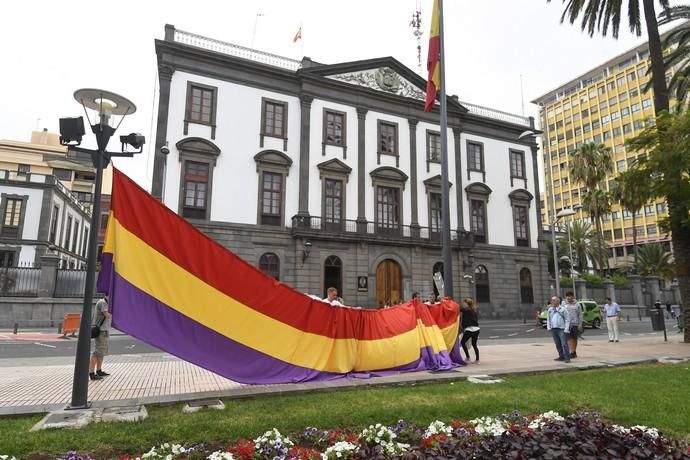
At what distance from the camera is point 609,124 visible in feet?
284

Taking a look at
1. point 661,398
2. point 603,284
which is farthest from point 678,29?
point 603,284

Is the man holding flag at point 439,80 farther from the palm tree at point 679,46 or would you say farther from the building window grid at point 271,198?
the building window grid at point 271,198

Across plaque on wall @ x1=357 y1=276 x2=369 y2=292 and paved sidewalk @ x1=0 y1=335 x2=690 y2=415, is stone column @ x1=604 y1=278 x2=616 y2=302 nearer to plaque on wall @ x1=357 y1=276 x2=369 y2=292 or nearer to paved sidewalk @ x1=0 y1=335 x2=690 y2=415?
plaque on wall @ x1=357 y1=276 x2=369 y2=292

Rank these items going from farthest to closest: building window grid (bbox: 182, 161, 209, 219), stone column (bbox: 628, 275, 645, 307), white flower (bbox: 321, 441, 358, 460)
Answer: stone column (bbox: 628, 275, 645, 307), building window grid (bbox: 182, 161, 209, 219), white flower (bbox: 321, 441, 358, 460)

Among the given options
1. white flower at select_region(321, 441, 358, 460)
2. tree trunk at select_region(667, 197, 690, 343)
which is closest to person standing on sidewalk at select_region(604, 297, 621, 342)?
tree trunk at select_region(667, 197, 690, 343)

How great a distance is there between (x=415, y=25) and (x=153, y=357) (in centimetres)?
3906

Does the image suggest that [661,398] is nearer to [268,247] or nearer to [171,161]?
[268,247]

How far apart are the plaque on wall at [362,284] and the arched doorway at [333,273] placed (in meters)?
1.15

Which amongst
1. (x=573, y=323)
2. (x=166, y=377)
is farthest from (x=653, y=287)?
(x=166, y=377)

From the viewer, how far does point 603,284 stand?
41.7 metres

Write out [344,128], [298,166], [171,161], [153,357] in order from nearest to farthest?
[153,357] < [171,161] < [298,166] < [344,128]

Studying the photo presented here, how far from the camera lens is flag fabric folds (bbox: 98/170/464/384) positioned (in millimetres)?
6520

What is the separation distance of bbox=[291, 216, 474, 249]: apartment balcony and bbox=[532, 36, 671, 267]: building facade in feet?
169

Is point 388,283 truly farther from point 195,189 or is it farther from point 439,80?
point 439,80
